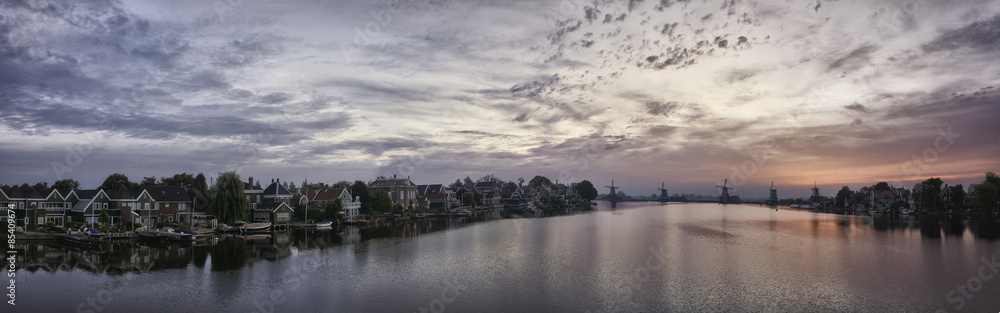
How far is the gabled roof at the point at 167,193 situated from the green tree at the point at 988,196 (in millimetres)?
136740

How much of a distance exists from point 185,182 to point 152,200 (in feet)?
98.0

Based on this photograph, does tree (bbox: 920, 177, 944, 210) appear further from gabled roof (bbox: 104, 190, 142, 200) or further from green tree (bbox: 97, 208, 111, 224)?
green tree (bbox: 97, 208, 111, 224)

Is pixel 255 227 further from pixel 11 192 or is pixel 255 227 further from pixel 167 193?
pixel 11 192

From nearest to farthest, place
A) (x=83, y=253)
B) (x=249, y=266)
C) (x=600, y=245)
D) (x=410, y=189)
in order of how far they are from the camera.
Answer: (x=249, y=266) < (x=83, y=253) < (x=600, y=245) < (x=410, y=189)

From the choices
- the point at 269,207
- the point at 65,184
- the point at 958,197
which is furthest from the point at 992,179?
the point at 65,184

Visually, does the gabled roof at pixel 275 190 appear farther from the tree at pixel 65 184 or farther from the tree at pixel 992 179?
the tree at pixel 992 179

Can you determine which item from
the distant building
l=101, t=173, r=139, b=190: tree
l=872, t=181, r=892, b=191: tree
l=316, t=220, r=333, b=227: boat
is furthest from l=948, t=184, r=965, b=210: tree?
l=101, t=173, r=139, b=190: tree

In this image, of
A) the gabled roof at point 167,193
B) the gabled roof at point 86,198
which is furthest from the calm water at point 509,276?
the gabled roof at point 167,193

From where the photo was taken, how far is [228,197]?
6300 centimetres

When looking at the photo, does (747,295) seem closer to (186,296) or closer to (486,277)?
(486,277)

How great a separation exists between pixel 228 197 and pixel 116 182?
27.2 m

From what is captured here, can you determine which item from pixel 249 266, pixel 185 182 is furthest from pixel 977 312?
pixel 185 182

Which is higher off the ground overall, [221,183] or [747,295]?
[221,183]

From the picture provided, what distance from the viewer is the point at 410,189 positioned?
10762 centimetres
